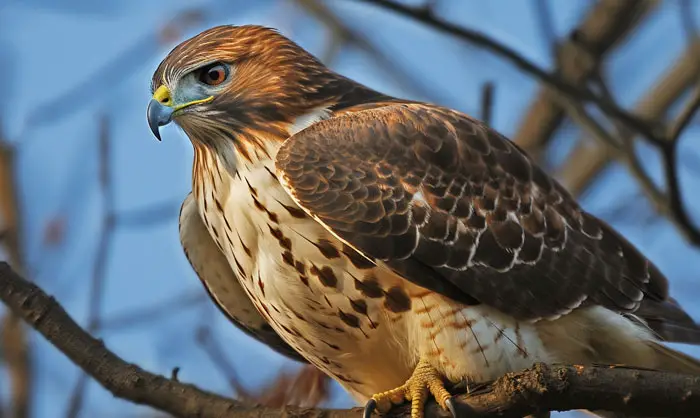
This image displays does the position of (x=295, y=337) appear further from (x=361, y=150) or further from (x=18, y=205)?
(x=18, y=205)

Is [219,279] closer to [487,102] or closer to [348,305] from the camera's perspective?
[348,305]

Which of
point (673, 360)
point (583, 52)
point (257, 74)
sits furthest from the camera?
point (583, 52)

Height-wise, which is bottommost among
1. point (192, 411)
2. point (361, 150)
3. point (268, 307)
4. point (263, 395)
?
point (263, 395)

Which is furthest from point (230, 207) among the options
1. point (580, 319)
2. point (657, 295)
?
point (657, 295)

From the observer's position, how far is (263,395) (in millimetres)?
5992

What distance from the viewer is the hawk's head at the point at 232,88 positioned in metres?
4.79

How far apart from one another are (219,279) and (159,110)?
88cm

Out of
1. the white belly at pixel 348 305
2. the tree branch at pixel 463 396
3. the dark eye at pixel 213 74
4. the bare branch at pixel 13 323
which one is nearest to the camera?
the tree branch at pixel 463 396

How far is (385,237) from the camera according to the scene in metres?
4.45

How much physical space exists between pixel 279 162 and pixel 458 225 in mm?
775

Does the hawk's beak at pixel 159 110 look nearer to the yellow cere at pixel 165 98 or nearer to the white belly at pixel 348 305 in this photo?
the yellow cere at pixel 165 98

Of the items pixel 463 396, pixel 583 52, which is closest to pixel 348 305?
pixel 463 396

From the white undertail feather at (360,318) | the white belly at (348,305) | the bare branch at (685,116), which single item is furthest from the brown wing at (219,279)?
the bare branch at (685,116)

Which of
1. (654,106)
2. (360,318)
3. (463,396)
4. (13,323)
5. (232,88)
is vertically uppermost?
(654,106)
